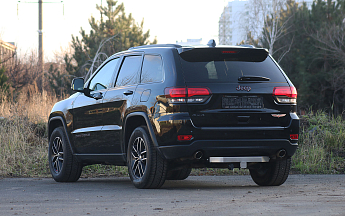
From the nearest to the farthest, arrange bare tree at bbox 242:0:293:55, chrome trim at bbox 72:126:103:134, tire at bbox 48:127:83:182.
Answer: chrome trim at bbox 72:126:103:134 → tire at bbox 48:127:83:182 → bare tree at bbox 242:0:293:55

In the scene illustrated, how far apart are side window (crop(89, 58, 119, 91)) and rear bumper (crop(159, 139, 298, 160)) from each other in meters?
1.97

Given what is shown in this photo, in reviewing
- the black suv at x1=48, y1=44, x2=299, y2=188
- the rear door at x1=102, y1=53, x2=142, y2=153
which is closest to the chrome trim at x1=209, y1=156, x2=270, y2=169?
the black suv at x1=48, y1=44, x2=299, y2=188

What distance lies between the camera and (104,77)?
8.29m

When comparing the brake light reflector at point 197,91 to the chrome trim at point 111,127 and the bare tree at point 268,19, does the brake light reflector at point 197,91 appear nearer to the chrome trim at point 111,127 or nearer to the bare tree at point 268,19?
the chrome trim at point 111,127

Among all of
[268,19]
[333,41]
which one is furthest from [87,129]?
[268,19]

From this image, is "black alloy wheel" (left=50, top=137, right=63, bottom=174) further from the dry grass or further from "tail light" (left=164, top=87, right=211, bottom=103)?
"tail light" (left=164, top=87, right=211, bottom=103)

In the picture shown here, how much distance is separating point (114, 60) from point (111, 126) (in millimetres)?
1155

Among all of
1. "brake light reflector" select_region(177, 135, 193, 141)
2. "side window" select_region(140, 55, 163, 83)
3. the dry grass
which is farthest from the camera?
the dry grass

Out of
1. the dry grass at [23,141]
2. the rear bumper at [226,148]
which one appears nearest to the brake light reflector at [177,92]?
the rear bumper at [226,148]

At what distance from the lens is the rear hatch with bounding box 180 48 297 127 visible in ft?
21.3

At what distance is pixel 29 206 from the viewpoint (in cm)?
577

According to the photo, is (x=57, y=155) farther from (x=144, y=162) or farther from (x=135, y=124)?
(x=144, y=162)

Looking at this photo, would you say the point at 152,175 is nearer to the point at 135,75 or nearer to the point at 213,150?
the point at 213,150

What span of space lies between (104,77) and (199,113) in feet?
7.83
